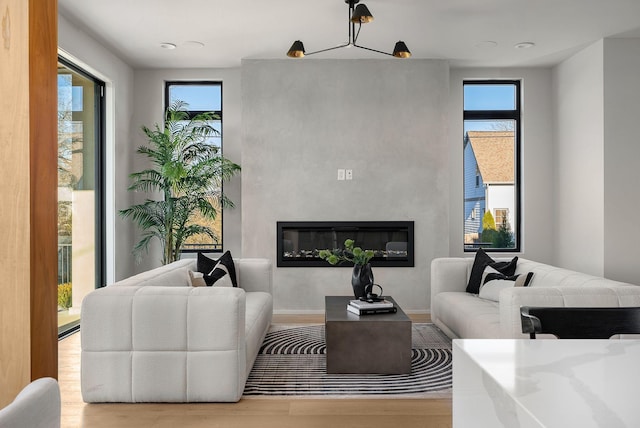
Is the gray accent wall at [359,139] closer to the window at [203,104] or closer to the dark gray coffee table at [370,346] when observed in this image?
the window at [203,104]

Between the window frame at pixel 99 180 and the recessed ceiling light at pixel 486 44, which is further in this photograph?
the window frame at pixel 99 180

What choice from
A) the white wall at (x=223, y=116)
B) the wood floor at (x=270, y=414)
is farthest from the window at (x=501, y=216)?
the wood floor at (x=270, y=414)

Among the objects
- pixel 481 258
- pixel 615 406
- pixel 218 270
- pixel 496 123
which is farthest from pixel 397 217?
pixel 615 406

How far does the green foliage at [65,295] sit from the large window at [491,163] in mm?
4274

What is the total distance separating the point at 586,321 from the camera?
145 cm

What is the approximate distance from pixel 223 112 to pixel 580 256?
13.8 ft

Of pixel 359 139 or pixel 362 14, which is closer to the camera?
pixel 362 14

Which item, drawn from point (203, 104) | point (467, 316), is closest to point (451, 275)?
point (467, 316)

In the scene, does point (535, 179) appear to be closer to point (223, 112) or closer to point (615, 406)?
point (223, 112)

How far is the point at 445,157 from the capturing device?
5691 millimetres

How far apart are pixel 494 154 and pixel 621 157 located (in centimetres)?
148

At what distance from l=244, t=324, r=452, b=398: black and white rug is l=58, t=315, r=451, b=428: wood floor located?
0.42ft

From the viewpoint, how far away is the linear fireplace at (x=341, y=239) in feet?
18.7

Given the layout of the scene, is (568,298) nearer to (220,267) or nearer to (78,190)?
(220,267)
